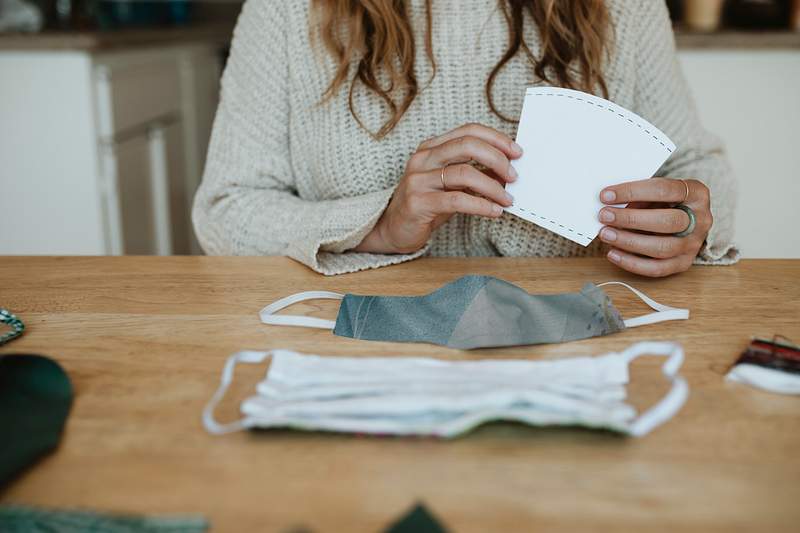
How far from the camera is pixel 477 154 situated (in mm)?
920

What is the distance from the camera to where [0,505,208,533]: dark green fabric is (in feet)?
1.55

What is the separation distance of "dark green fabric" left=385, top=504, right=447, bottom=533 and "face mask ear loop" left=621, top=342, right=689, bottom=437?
0.17 m

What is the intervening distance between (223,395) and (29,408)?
14 centimetres

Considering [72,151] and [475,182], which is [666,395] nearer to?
[475,182]

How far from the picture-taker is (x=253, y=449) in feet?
1.85

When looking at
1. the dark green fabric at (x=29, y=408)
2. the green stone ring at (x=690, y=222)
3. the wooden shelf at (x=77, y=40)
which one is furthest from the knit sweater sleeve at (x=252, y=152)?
the wooden shelf at (x=77, y=40)

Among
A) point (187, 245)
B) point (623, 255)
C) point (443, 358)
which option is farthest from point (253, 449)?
point (187, 245)

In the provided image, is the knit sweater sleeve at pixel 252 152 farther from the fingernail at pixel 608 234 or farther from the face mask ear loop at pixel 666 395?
the face mask ear loop at pixel 666 395

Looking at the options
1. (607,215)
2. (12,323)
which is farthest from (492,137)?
(12,323)

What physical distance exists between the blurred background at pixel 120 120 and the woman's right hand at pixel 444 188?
141 centimetres

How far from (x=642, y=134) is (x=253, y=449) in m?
0.56

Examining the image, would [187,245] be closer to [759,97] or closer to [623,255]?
[759,97]

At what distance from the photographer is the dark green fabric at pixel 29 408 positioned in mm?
540

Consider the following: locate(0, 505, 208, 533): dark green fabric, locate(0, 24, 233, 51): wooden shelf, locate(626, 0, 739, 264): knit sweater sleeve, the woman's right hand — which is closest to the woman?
locate(626, 0, 739, 264): knit sweater sleeve
